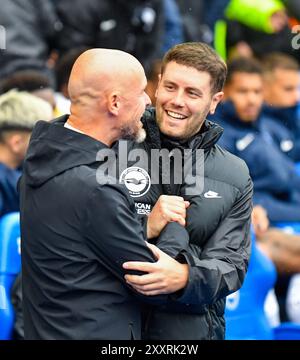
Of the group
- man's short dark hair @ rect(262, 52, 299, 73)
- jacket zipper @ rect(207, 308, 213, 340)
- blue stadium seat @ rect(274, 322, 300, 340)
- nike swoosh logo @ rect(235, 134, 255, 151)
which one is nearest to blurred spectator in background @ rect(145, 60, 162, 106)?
nike swoosh logo @ rect(235, 134, 255, 151)

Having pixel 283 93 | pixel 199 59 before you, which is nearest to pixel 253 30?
pixel 283 93

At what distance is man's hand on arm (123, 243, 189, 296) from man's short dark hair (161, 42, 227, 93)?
881mm

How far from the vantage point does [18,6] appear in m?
8.16

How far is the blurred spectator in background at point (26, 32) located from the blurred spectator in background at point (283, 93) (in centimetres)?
189

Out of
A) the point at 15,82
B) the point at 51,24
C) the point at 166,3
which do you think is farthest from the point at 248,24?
the point at 15,82

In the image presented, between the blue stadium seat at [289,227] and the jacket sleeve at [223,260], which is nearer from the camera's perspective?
the jacket sleeve at [223,260]

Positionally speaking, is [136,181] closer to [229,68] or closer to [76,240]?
[76,240]

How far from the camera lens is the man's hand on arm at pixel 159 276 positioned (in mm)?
4082

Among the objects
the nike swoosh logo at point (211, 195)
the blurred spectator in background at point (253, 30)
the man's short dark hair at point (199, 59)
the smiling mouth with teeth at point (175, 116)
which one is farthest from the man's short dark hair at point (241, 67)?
the nike swoosh logo at point (211, 195)

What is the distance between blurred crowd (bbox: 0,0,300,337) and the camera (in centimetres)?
701

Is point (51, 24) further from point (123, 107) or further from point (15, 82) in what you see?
point (123, 107)

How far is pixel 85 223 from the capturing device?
4070 millimetres

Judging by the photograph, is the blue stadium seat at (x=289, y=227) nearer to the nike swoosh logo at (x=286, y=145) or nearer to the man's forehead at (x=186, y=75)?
the nike swoosh logo at (x=286, y=145)

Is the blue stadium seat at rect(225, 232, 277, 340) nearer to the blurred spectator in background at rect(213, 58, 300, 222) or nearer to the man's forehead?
the blurred spectator in background at rect(213, 58, 300, 222)
